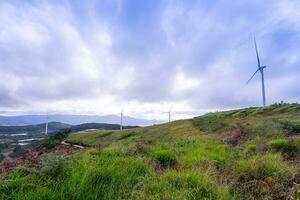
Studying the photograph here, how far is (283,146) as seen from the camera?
13.2 meters

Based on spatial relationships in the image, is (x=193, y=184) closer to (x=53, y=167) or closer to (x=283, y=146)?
(x=53, y=167)

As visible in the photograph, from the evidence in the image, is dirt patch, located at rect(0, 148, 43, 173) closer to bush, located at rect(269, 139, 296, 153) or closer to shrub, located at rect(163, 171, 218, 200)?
shrub, located at rect(163, 171, 218, 200)

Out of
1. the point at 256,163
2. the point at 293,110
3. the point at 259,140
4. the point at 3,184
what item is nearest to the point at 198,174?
the point at 256,163

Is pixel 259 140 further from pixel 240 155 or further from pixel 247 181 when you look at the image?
pixel 247 181

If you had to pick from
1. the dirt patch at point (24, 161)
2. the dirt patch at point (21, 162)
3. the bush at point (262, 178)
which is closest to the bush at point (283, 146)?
the bush at point (262, 178)

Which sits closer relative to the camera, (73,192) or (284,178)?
(73,192)

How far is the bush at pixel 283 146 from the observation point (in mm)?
13027

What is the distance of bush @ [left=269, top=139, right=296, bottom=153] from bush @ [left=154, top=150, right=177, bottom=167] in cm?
514

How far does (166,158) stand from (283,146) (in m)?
5.86

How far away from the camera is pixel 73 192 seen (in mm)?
5848

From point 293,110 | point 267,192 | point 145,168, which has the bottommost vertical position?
point 267,192

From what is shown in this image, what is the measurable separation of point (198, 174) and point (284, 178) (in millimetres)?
2219

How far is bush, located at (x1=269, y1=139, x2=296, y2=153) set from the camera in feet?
42.7

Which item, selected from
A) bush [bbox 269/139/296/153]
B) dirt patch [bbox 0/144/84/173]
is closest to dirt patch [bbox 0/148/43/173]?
dirt patch [bbox 0/144/84/173]
